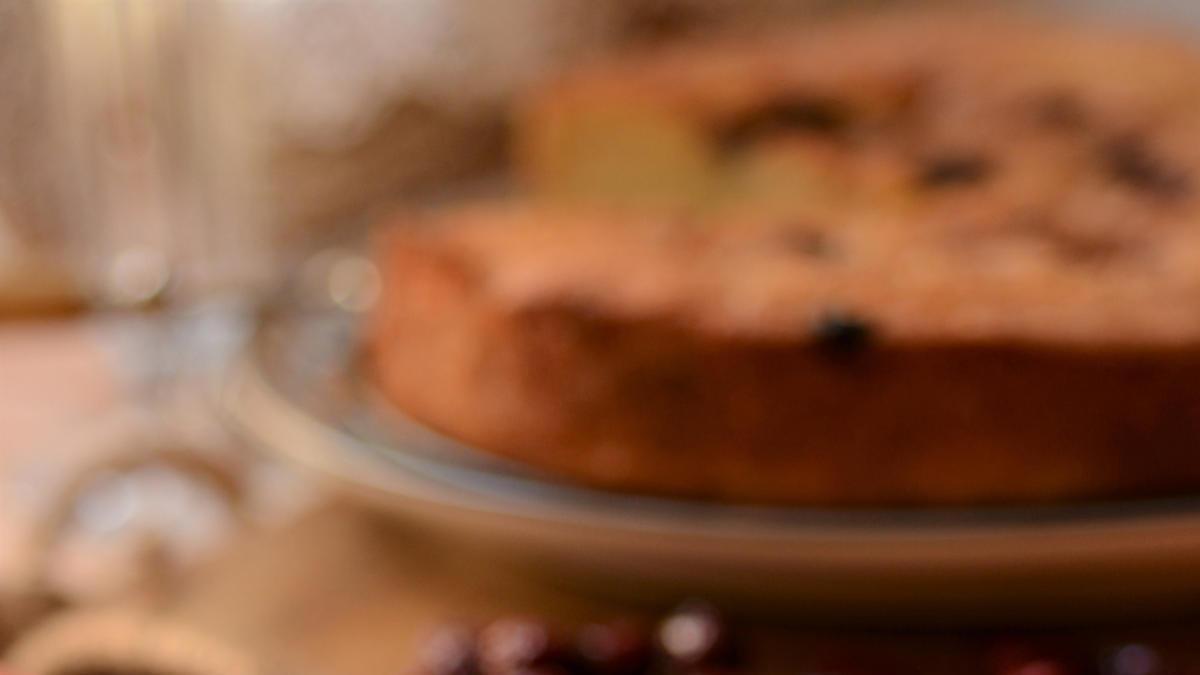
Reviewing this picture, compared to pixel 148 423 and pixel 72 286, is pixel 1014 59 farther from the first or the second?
pixel 72 286

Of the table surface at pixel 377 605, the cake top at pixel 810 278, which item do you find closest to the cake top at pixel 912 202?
the cake top at pixel 810 278

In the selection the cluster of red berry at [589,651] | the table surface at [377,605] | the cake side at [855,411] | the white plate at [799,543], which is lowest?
the table surface at [377,605]

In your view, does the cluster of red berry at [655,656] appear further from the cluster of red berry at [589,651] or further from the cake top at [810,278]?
the cake top at [810,278]

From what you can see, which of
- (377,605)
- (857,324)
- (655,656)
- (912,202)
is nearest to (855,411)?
(857,324)

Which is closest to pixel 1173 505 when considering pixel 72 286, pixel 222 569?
pixel 222 569

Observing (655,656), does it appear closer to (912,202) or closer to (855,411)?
(855,411)
